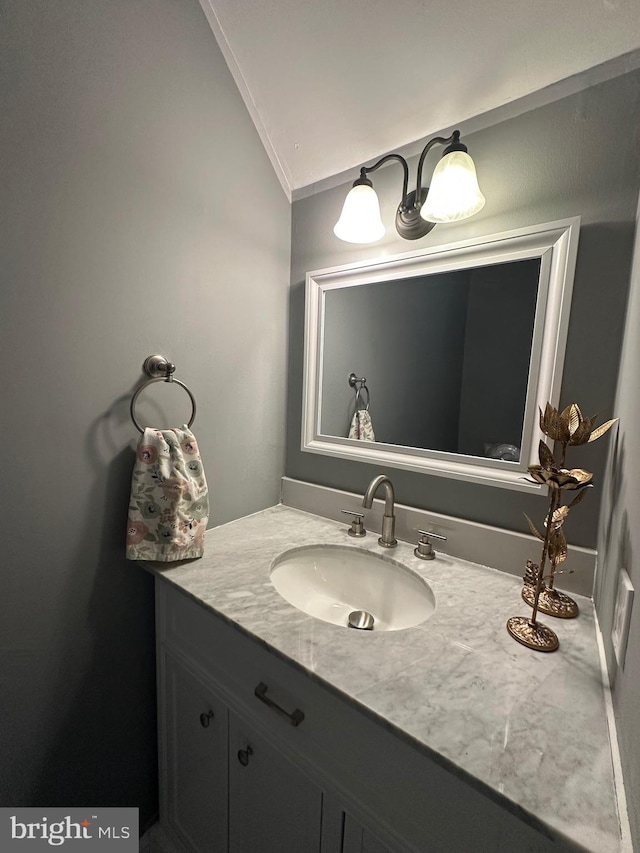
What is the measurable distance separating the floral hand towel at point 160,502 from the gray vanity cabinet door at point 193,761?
31cm

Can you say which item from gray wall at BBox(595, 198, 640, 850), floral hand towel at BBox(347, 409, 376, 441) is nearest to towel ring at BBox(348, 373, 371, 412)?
floral hand towel at BBox(347, 409, 376, 441)

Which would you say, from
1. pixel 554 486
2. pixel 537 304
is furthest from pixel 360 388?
pixel 554 486

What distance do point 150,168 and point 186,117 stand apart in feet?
0.62

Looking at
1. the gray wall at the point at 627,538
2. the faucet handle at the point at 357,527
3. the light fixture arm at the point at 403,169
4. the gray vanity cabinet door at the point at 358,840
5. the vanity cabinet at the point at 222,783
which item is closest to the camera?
the gray wall at the point at 627,538

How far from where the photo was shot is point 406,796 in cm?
56

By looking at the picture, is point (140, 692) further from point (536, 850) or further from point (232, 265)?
point (232, 265)

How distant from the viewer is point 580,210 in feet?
2.72

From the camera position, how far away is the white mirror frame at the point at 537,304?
0.86m

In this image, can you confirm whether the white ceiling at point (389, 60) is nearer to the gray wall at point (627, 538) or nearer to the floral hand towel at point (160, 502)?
the gray wall at point (627, 538)

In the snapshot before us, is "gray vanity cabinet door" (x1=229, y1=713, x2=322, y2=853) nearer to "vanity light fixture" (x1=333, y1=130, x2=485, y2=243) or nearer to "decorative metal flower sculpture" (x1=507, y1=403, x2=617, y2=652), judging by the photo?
"decorative metal flower sculpture" (x1=507, y1=403, x2=617, y2=652)

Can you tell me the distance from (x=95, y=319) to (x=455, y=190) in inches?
35.3

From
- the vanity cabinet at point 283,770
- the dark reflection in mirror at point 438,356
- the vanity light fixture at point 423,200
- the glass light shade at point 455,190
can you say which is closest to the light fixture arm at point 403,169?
the vanity light fixture at point 423,200

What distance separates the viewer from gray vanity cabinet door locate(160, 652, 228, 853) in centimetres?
87

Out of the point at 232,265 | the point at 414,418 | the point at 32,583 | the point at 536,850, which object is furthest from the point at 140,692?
the point at 232,265
